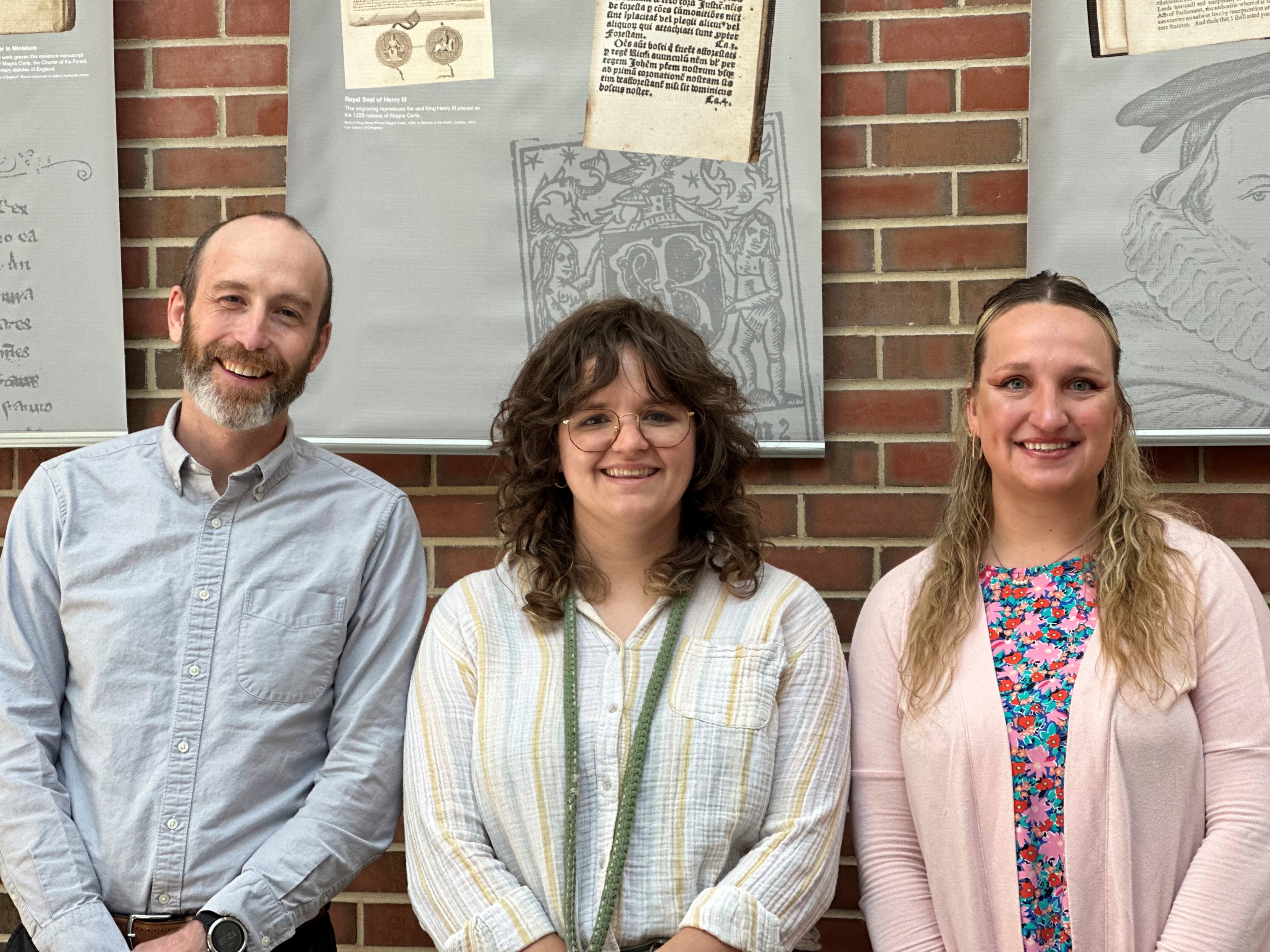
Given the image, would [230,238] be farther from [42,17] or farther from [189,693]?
[42,17]

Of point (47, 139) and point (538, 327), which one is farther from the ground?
point (47, 139)

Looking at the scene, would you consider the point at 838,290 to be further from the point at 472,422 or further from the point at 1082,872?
the point at 1082,872

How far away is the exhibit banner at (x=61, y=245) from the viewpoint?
272 centimetres

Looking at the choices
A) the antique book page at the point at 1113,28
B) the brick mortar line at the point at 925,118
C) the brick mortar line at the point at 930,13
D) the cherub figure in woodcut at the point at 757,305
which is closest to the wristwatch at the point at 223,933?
the cherub figure in woodcut at the point at 757,305

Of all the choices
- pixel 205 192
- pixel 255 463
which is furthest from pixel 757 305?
pixel 205 192

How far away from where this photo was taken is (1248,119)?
7.95ft

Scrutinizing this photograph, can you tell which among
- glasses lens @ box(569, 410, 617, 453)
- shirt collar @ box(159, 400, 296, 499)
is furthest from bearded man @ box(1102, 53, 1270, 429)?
shirt collar @ box(159, 400, 296, 499)

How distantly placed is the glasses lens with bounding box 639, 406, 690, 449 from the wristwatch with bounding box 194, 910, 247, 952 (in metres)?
1.01

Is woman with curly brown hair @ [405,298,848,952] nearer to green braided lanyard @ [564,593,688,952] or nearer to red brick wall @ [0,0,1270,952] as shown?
green braided lanyard @ [564,593,688,952]

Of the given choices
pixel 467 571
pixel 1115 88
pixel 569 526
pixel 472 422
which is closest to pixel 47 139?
pixel 472 422

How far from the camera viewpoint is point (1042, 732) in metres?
1.91

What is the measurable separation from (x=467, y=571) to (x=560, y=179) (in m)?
0.88

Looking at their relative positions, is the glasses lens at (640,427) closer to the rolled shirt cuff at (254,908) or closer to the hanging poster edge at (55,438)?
the rolled shirt cuff at (254,908)

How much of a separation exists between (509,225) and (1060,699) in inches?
58.0
